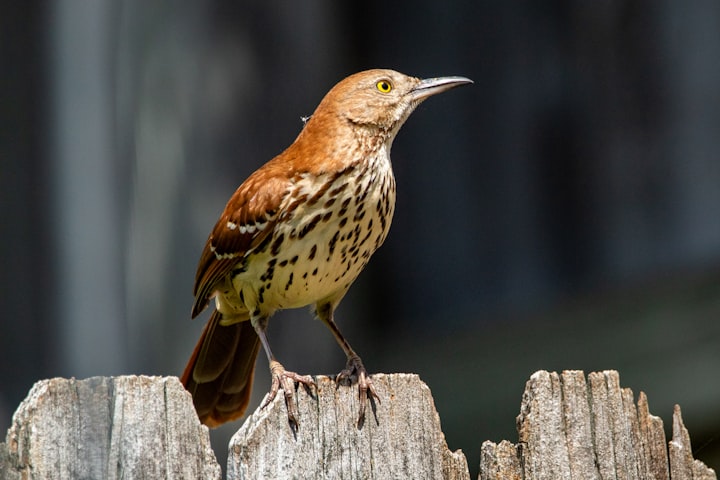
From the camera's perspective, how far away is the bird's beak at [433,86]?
3398mm

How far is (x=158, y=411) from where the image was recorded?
182 centimetres

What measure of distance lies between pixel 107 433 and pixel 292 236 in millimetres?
1441

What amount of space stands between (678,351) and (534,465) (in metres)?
1.68

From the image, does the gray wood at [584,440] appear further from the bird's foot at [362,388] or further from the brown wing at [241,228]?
the brown wing at [241,228]

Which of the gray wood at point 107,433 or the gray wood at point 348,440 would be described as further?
the gray wood at point 348,440

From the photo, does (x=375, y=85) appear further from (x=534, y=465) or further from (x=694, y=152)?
(x=534, y=465)

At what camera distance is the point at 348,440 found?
2016 millimetres

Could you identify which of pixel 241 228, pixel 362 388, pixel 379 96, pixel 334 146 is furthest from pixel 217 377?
pixel 362 388

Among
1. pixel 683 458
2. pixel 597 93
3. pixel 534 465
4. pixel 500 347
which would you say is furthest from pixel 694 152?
Result: pixel 534 465

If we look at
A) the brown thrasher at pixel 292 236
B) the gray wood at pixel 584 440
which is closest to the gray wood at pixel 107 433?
the gray wood at pixel 584 440

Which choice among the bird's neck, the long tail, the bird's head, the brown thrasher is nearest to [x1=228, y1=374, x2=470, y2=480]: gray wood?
the brown thrasher

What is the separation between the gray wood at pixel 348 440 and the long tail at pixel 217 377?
1.12 metres

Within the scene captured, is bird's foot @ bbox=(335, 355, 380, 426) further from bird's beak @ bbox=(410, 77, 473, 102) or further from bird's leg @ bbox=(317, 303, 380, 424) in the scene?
bird's beak @ bbox=(410, 77, 473, 102)

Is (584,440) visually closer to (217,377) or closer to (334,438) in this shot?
(334,438)
